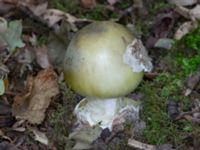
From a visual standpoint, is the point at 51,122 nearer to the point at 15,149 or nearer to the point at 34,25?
the point at 15,149

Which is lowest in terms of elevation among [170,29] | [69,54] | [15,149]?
[15,149]

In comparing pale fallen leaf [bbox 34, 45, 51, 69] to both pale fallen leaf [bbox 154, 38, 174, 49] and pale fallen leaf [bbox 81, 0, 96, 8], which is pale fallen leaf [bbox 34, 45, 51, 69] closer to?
pale fallen leaf [bbox 81, 0, 96, 8]

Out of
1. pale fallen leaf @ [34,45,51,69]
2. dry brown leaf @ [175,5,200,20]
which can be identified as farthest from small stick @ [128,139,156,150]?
dry brown leaf @ [175,5,200,20]

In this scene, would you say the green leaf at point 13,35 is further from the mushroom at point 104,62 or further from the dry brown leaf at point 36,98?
the mushroom at point 104,62

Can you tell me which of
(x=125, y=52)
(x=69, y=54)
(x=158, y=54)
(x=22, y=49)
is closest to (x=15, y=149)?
(x=69, y=54)

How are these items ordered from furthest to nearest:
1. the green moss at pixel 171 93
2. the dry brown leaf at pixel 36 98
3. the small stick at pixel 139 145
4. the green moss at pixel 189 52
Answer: the green moss at pixel 189 52
the dry brown leaf at pixel 36 98
the green moss at pixel 171 93
the small stick at pixel 139 145

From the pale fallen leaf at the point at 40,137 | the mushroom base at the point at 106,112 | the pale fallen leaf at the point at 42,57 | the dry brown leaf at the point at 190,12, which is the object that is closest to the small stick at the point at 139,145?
the mushroom base at the point at 106,112
